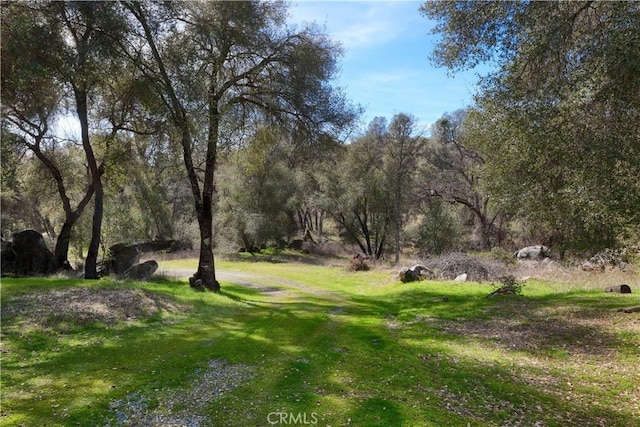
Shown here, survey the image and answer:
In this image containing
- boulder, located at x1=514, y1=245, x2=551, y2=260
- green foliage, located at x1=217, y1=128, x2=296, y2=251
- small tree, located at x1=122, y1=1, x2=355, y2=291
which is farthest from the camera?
green foliage, located at x1=217, y1=128, x2=296, y2=251

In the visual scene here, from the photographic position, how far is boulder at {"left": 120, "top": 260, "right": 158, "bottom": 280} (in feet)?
59.6

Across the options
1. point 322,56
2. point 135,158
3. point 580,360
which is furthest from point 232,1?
point 580,360

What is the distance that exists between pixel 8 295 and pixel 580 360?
48.4ft

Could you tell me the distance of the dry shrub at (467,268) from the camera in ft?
64.6

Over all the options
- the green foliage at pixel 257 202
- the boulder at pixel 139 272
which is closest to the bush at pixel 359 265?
the boulder at pixel 139 272

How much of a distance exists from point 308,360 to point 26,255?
1631cm

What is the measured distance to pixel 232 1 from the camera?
14.7 meters

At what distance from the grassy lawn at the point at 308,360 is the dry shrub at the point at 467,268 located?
5.45m

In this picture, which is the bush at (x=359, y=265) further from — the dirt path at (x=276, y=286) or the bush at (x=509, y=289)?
the bush at (x=509, y=289)

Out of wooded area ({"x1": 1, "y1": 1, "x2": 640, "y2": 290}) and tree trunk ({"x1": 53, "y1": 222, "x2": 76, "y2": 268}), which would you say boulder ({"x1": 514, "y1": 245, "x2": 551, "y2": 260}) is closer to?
wooded area ({"x1": 1, "y1": 1, "x2": 640, "y2": 290})

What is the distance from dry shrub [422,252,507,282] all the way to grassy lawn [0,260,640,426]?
5.45m

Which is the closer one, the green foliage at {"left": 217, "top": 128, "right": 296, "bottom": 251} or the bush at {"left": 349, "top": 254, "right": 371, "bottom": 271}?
the bush at {"left": 349, "top": 254, "right": 371, "bottom": 271}

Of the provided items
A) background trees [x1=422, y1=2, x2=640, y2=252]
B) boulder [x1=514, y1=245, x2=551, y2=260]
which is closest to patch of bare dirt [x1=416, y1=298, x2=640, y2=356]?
background trees [x1=422, y1=2, x2=640, y2=252]

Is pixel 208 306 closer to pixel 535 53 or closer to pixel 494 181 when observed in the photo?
pixel 535 53
